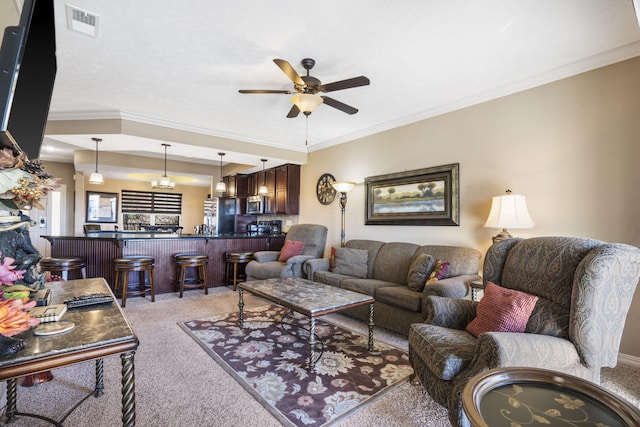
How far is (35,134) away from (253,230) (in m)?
5.67

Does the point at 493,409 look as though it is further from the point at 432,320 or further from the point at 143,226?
the point at 143,226

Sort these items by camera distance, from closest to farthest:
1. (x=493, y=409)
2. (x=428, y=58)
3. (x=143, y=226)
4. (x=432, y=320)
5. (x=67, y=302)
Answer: (x=493, y=409), (x=67, y=302), (x=432, y=320), (x=428, y=58), (x=143, y=226)

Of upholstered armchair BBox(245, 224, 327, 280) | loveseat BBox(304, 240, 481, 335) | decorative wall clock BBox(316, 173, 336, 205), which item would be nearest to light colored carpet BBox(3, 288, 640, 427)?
loveseat BBox(304, 240, 481, 335)

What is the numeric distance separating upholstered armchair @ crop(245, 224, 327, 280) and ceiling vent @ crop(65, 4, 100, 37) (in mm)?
3423

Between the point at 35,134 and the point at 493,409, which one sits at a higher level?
the point at 35,134

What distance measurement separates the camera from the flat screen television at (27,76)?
1.10m

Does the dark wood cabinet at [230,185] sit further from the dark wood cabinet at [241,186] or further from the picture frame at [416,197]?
the picture frame at [416,197]

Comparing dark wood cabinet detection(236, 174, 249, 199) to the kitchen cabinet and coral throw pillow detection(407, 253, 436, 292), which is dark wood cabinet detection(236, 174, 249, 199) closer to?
the kitchen cabinet

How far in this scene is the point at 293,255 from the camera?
17.0 ft

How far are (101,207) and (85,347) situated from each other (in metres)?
9.21

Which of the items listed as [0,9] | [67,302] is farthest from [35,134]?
[67,302]

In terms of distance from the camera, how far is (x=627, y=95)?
254 cm

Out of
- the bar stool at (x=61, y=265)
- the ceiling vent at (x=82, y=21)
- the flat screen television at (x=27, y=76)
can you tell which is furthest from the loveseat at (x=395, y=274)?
the ceiling vent at (x=82, y=21)

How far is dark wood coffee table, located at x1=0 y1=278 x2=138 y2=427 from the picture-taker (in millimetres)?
978
